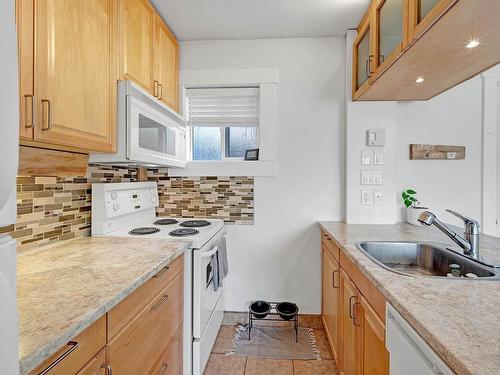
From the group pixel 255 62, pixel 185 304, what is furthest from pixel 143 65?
pixel 185 304

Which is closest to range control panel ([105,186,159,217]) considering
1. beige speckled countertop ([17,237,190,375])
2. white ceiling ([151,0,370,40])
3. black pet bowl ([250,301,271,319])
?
beige speckled countertop ([17,237,190,375])

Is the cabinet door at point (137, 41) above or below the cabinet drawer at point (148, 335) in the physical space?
above

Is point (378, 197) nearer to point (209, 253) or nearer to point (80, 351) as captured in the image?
point (209, 253)

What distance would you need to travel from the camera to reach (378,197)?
2.36m

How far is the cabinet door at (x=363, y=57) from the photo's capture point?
6.09 feet

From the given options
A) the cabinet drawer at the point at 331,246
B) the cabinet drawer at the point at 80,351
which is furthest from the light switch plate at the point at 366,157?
the cabinet drawer at the point at 80,351

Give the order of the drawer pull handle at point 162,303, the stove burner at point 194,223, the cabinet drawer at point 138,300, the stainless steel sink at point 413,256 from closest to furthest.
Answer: the cabinet drawer at point 138,300 < the drawer pull handle at point 162,303 < the stainless steel sink at point 413,256 < the stove burner at point 194,223

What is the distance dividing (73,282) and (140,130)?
3.05 feet

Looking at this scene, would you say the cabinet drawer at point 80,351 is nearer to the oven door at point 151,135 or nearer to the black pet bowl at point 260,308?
the oven door at point 151,135

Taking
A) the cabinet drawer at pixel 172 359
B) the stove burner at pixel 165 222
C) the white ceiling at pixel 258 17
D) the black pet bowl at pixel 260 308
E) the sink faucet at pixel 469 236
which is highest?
the white ceiling at pixel 258 17

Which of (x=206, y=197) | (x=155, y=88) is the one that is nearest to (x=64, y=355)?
(x=155, y=88)

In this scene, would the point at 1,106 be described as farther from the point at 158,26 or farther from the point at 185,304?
the point at 158,26

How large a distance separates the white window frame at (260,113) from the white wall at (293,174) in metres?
0.06

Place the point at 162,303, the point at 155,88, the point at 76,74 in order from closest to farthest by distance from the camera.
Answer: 1. the point at 76,74
2. the point at 162,303
3. the point at 155,88
